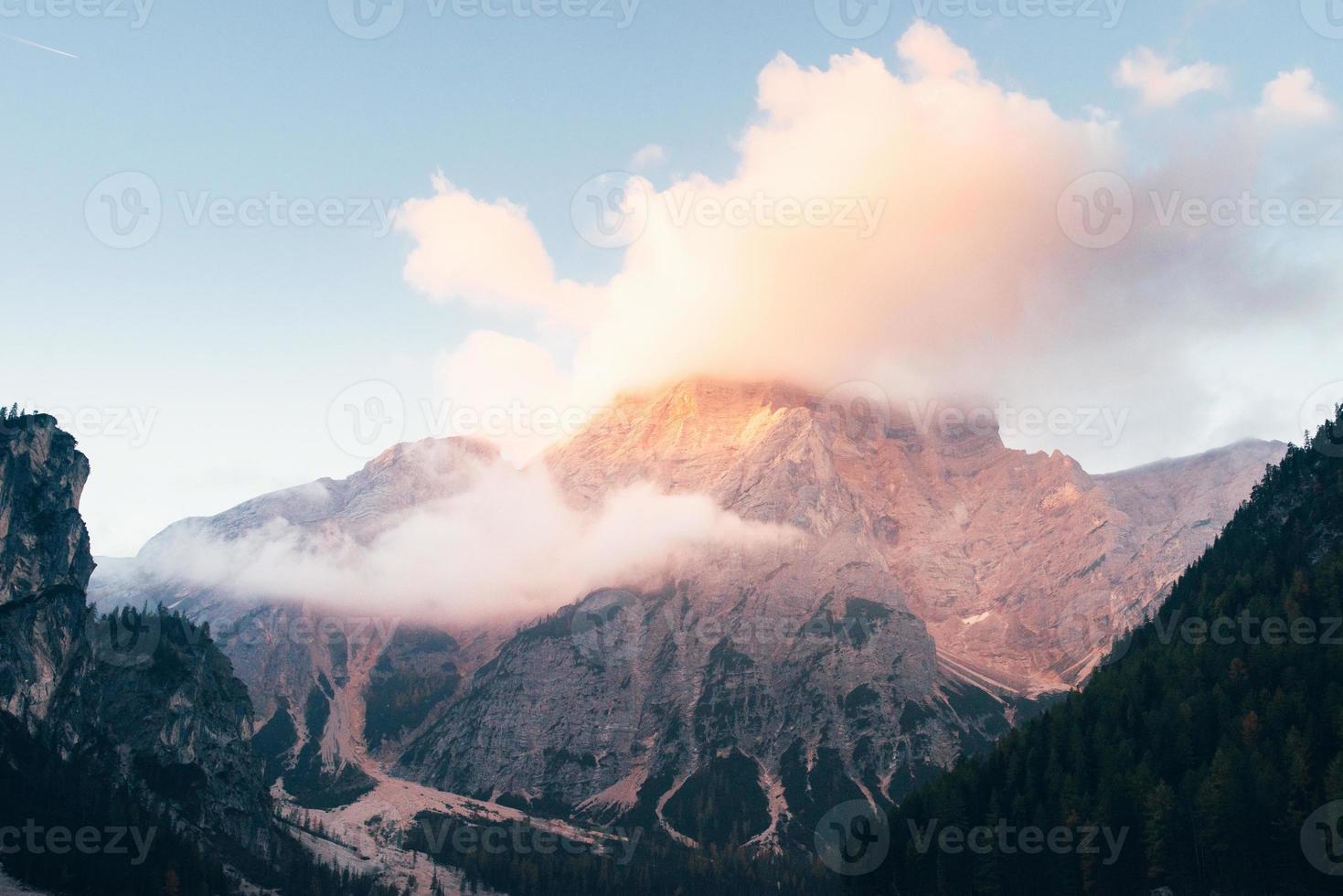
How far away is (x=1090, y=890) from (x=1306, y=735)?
41.2 metres

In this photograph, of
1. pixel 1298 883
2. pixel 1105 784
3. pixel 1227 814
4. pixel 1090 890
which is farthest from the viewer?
pixel 1105 784

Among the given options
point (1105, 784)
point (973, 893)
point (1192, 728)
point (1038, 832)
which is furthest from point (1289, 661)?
point (973, 893)

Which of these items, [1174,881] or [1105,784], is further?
[1105,784]

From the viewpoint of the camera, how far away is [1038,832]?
644 feet

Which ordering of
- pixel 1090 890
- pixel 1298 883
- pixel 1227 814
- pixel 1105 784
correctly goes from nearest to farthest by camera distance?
pixel 1298 883 < pixel 1227 814 < pixel 1090 890 < pixel 1105 784

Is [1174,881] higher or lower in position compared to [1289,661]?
lower

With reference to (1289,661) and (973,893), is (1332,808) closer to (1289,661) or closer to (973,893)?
(1289,661)

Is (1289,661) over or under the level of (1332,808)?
over

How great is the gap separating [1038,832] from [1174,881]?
2588 cm

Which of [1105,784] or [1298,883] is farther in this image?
[1105,784]

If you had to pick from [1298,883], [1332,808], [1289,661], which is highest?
[1289,661]

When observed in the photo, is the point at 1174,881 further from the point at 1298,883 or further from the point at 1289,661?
the point at 1289,661

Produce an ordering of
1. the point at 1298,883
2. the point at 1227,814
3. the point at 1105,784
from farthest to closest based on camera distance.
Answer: the point at 1105,784 → the point at 1227,814 → the point at 1298,883

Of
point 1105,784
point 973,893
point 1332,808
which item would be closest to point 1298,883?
point 1332,808
